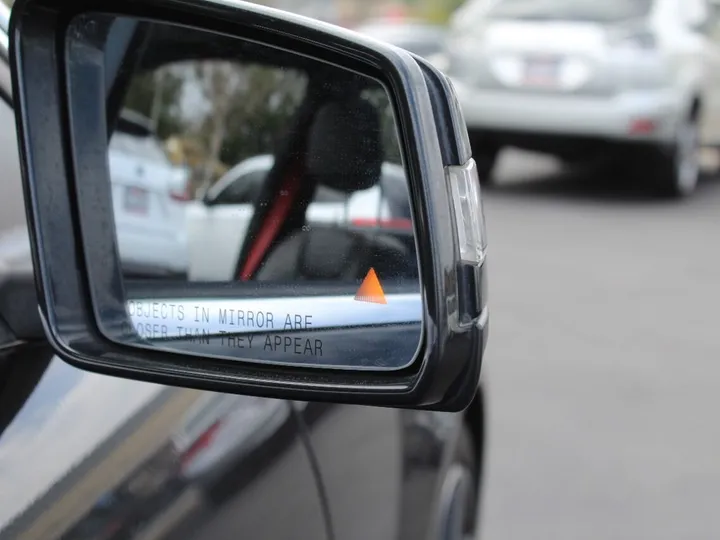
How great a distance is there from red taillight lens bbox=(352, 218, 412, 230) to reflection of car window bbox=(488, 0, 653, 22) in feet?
27.9

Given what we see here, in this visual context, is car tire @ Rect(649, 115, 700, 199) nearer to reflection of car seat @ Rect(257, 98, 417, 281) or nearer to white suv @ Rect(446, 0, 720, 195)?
white suv @ Rect(446, 0, 720, 195)

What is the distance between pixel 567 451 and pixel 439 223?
11.5 ft

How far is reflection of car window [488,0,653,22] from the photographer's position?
31.4 ft

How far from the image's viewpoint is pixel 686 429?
4758 millimetres

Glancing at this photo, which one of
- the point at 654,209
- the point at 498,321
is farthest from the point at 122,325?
the point at 654,209

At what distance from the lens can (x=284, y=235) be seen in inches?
57.4

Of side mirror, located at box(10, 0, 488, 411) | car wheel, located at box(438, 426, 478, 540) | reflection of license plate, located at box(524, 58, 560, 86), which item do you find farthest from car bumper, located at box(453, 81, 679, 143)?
side mirror, located at box(10, 0, 488, 411)

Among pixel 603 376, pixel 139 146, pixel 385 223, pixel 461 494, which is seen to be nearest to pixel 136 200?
pixel 139 146

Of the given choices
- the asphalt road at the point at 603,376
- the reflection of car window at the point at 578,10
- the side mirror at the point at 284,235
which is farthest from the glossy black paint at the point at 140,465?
the reflection of car window at the point at 578,10

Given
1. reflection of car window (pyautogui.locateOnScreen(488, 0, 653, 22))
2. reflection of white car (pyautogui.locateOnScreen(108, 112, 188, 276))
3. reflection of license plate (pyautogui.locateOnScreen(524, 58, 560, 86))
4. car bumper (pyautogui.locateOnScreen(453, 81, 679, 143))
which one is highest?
reflection of white car (pyautogui.locateOnScreen(108, 112, 188, 276))

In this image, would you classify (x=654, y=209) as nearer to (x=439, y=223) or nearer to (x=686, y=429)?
(x=686, y=429)

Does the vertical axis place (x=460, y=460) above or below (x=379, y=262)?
below

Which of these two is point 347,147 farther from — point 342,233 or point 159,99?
point 159,99

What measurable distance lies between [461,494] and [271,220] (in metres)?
1.71
